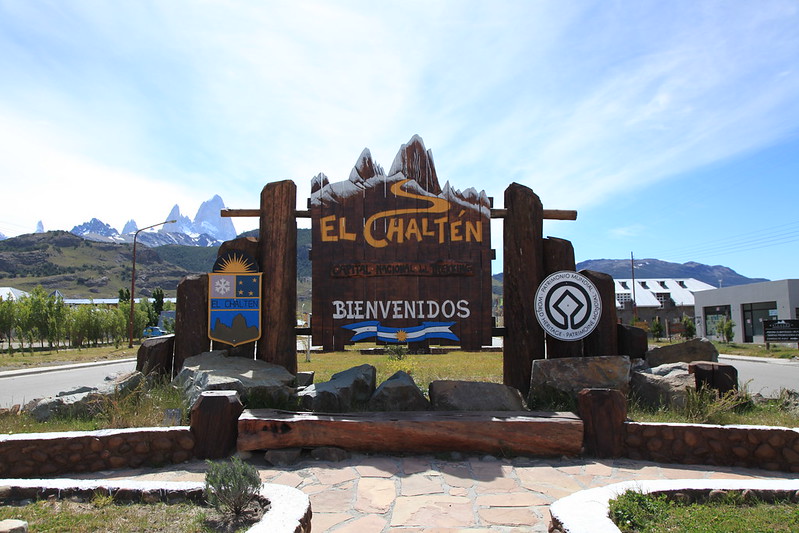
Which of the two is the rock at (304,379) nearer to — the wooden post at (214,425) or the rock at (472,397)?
the rock at (472,397)

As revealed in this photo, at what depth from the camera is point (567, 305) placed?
793 cm

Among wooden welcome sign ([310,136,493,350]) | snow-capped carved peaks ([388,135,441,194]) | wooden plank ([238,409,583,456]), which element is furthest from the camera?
snow-capped carved peaks ([388,135,441,194])

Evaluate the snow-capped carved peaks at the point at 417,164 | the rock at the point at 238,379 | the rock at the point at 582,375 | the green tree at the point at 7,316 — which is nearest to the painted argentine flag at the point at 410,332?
the rock at the point at 238,379

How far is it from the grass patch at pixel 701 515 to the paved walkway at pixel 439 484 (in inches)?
25.5

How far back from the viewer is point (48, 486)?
4.49 meters

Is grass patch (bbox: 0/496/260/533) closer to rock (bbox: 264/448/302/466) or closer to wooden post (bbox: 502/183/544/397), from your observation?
rock (bbox: 264/448/302/466)

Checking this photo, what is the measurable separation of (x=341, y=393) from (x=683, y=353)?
739 cm

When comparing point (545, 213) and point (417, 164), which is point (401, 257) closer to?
point (417, 164)

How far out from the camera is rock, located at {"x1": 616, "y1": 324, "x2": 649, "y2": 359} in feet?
27.5

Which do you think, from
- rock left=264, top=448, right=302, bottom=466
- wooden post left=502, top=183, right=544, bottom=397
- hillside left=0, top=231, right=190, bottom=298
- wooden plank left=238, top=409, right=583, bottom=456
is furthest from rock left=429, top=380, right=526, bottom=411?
hillside left=0, top=231, right=190, bottom=298

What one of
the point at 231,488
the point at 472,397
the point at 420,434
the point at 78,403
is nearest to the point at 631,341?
the point at 472,397

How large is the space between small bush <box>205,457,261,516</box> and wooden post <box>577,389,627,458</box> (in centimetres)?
376

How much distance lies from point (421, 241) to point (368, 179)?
1.34 meters

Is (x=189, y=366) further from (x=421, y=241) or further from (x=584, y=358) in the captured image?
(x=584, y=358)
